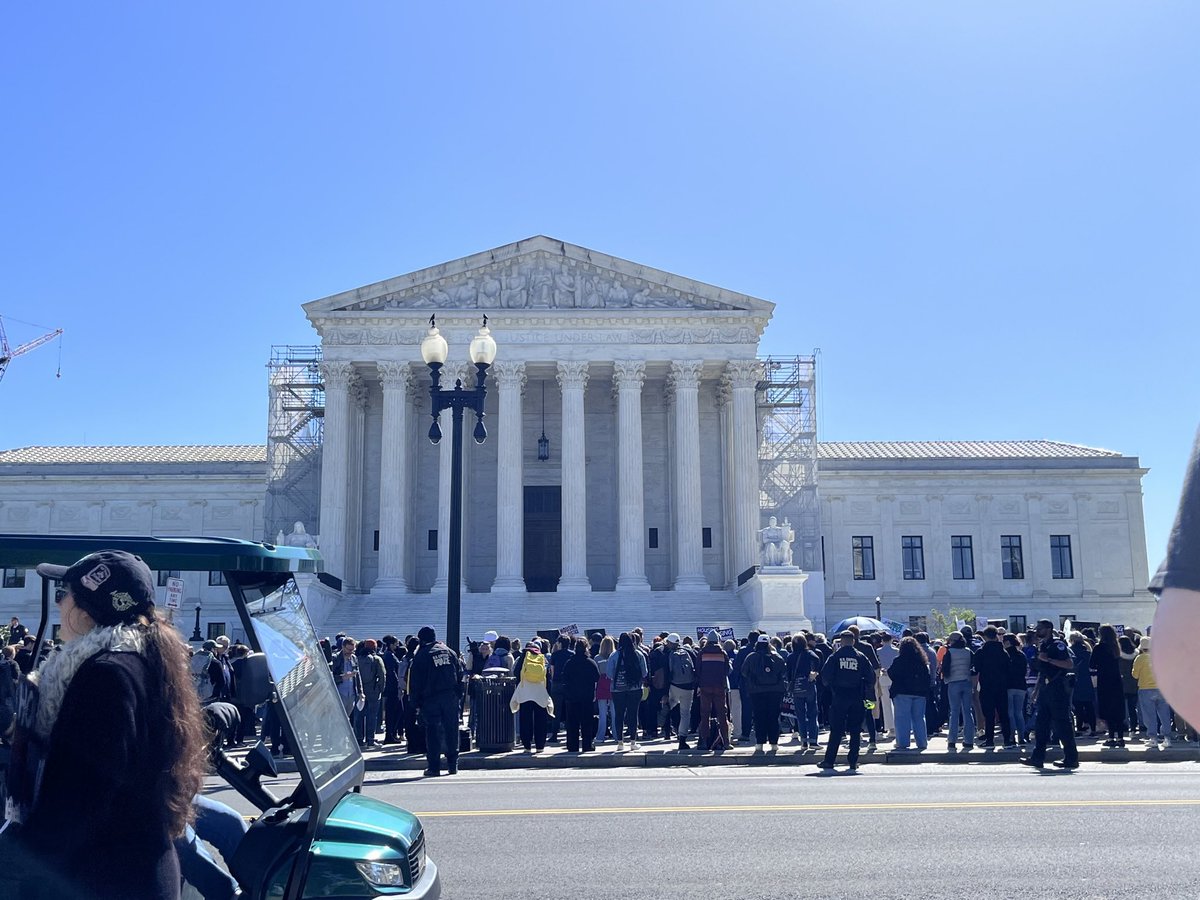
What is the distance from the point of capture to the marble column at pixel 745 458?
44719 millimetres

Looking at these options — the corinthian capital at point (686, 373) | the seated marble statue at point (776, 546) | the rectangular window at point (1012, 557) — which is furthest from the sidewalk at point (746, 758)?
the rectangular window at point (1012, 557)

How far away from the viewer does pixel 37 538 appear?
4879 millimetres

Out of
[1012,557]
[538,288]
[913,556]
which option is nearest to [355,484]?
[538,288]

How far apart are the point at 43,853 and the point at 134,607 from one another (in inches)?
30.5

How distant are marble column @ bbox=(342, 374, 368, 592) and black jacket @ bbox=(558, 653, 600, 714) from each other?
2733 centimetres

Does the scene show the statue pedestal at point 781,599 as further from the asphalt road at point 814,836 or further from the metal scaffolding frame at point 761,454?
the asphalt road at point 814,836

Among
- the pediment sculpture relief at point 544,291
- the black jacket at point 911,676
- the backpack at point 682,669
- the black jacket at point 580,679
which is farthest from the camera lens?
the pediment sculpture relief at point 544,291

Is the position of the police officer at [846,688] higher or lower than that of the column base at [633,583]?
lower

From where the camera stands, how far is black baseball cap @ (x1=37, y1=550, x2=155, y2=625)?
3.79 metres

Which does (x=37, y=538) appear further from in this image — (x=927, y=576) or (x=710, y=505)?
(x=927, y=576)

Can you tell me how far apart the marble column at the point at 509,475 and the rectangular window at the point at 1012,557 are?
26094 millimetres

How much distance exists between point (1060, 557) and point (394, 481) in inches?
1320

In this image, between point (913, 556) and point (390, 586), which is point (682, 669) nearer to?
point (390, 586)

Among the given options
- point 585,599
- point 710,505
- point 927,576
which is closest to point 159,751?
point 585,599
